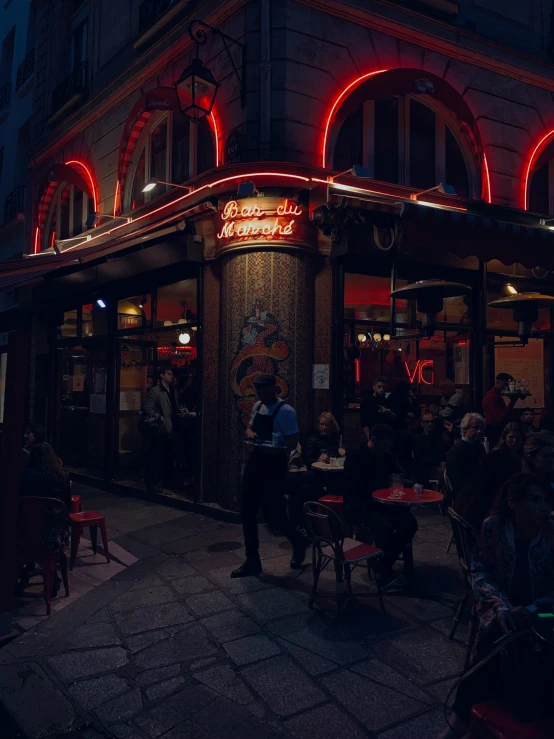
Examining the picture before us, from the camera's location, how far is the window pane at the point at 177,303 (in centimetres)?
935

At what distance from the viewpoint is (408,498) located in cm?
525

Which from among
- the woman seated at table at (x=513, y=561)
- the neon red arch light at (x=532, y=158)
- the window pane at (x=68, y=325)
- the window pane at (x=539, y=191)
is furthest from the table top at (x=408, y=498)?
the window pane at (x=68, y=325)

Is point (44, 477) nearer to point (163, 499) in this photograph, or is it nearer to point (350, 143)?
point (163, 499)

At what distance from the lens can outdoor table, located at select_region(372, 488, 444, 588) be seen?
16.8ft

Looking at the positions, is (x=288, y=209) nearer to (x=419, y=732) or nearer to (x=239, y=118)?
(x=239, y=118)

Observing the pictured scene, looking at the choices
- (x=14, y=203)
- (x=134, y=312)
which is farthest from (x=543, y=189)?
(x=14, y=203)

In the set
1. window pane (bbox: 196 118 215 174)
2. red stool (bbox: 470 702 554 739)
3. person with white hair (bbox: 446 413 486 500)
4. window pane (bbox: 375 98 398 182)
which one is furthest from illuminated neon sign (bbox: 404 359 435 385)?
red stool (bbox: 470 702 554 739)

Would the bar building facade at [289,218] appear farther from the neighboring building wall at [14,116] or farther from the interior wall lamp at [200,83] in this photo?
the neighboring building wall at [14,116]

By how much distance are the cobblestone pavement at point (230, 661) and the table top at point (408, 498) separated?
0.83 m

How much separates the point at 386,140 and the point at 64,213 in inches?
325

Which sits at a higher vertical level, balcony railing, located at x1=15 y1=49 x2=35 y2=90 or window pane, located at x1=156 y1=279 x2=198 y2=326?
balcony railing, located at x1=15 y1=49 x2=35 y2=90

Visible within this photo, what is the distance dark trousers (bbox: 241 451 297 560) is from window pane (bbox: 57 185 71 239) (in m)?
10.3

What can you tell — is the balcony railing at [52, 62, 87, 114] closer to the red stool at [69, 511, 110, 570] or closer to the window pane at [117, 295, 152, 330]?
the window pane at [117, 295, 152, 330]

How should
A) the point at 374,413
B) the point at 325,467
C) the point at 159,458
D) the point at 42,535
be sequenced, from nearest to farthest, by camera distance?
the point at 42,535 < the point at 325,467 < the point at 374,413 < the point at 159,458
